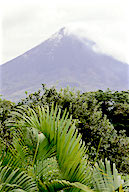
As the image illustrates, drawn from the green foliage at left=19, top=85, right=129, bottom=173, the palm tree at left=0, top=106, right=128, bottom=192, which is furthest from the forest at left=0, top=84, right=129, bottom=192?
the green foliage at left=19, top=85, right=129, bottom=173

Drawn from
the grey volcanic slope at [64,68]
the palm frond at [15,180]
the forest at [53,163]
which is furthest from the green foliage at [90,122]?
the grey volcanic slope at [64,68]

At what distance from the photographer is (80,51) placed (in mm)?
170500

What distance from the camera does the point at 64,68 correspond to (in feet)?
536

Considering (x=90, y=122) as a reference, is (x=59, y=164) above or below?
below

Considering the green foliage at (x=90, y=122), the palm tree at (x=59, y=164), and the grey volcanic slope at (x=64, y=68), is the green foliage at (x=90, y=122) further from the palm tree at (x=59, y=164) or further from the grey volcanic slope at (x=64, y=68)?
the grey volcanic slope at (x=64, y=68)

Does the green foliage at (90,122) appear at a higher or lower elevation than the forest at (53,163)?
higher

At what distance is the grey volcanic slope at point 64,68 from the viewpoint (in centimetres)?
15550

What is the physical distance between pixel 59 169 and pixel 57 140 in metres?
0.16

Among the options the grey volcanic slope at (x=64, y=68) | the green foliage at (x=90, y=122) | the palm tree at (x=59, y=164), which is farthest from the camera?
the grey volcanic slope at (x=64, y=68)

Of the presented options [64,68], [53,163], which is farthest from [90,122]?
[64,68]

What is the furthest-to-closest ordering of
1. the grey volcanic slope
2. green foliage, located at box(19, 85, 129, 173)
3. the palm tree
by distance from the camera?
the grey volcanic slope
green foliage, located at box(19, 85, 129, 173)
the palm tree

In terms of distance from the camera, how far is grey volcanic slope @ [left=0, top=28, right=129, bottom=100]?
156 meters

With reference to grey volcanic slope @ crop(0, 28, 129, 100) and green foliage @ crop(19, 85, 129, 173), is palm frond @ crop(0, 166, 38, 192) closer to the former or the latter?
green foliage @ crop(19, 85, 129, 173)

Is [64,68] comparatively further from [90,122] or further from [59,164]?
[59,164]
